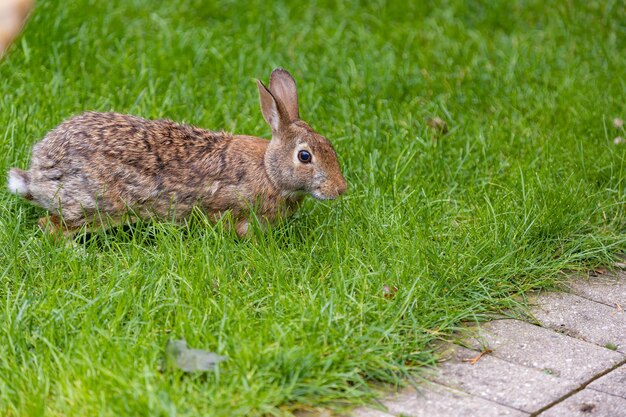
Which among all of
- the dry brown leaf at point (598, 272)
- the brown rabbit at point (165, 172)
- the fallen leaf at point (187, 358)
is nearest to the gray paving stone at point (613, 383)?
the dry brown leaf at point (598, 272)

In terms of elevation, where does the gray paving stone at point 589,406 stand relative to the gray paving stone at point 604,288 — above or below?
above

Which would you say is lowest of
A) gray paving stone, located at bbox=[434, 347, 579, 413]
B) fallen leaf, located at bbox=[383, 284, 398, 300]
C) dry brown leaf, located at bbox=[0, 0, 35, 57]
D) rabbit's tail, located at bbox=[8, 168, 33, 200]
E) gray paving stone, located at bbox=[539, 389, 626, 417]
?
gray paving stone, located at bbox=[539, 389, 626, 417]

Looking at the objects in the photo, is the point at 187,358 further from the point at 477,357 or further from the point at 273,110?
the point at 273,110

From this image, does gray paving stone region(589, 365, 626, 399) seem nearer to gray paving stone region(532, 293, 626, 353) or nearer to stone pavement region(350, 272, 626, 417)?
stone pavement region(350, 272, 626, 417)

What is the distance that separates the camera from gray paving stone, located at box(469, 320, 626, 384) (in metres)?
4.24

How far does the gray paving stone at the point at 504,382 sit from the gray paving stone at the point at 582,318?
51 cm

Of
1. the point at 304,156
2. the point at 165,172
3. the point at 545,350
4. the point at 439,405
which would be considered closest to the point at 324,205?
the point at 304,156

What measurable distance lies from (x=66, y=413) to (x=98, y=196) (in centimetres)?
182

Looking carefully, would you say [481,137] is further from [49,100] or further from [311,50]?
[49,100]

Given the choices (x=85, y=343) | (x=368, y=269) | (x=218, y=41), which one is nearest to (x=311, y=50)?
(x=218, y=41)

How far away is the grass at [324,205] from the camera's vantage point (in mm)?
3906

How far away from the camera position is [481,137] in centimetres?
630

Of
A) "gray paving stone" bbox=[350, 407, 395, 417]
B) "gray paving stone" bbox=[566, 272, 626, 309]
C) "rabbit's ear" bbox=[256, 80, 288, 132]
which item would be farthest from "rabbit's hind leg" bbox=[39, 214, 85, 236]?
"gray paving stone" bbox=[566, 272, 626, 309]

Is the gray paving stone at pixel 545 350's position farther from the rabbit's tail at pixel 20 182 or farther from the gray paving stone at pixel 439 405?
the rabbit's tail at pixel 20 182
